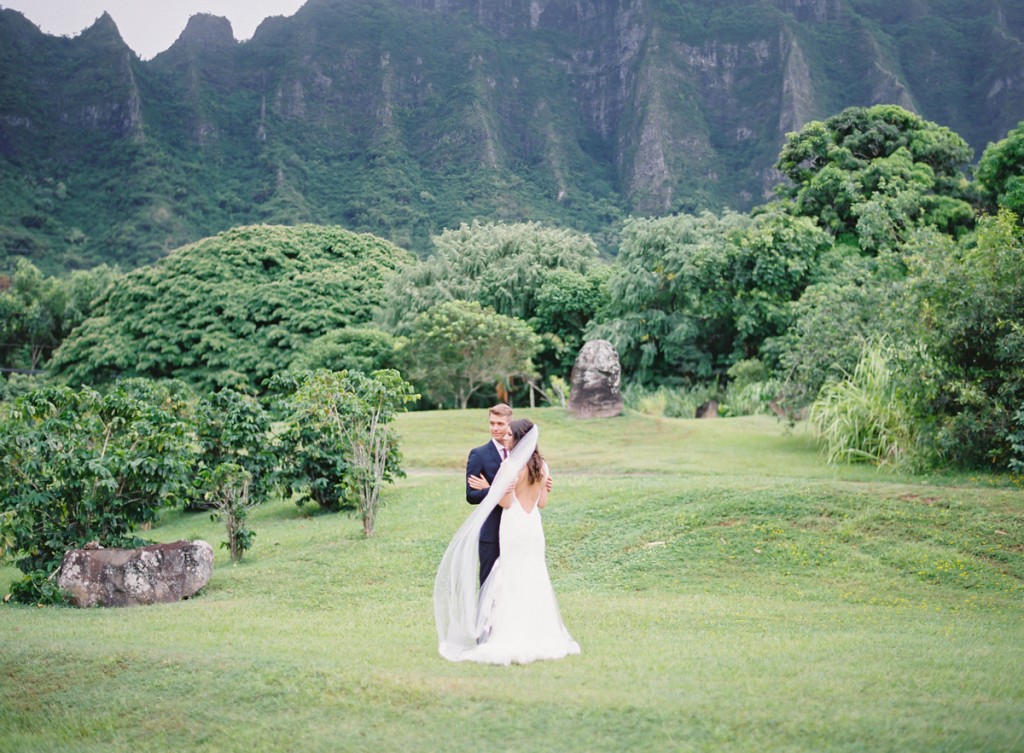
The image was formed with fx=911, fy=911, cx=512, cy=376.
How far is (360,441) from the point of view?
1359 cm

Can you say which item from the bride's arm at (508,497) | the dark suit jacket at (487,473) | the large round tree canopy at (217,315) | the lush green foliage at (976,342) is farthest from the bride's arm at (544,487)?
the large round tree canopy at (217,315)

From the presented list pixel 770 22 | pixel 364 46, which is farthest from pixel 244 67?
pixel 770 22

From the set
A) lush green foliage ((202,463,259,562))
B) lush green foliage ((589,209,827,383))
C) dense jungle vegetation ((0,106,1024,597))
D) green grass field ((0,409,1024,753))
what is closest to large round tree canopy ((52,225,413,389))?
dense jungle vegetation ((0,106,1024,597))

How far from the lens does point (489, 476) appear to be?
22.8ft

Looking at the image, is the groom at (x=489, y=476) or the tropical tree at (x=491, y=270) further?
the tropical tree at (x=491, y=270)

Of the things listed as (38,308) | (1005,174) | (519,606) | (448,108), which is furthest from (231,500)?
(448,108)

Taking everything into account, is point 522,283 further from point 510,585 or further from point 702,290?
point 510,585

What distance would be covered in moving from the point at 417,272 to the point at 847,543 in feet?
90.7

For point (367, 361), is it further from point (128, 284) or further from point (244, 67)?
point (244, 67)

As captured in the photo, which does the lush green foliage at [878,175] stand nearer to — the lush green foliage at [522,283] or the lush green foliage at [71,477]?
the lush green foliage at [522,283]

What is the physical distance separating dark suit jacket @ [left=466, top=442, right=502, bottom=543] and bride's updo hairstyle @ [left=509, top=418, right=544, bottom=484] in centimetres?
35

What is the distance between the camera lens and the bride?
6.44m

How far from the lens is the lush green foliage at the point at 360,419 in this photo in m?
12.9

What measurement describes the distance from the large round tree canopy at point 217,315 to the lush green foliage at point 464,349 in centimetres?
783
